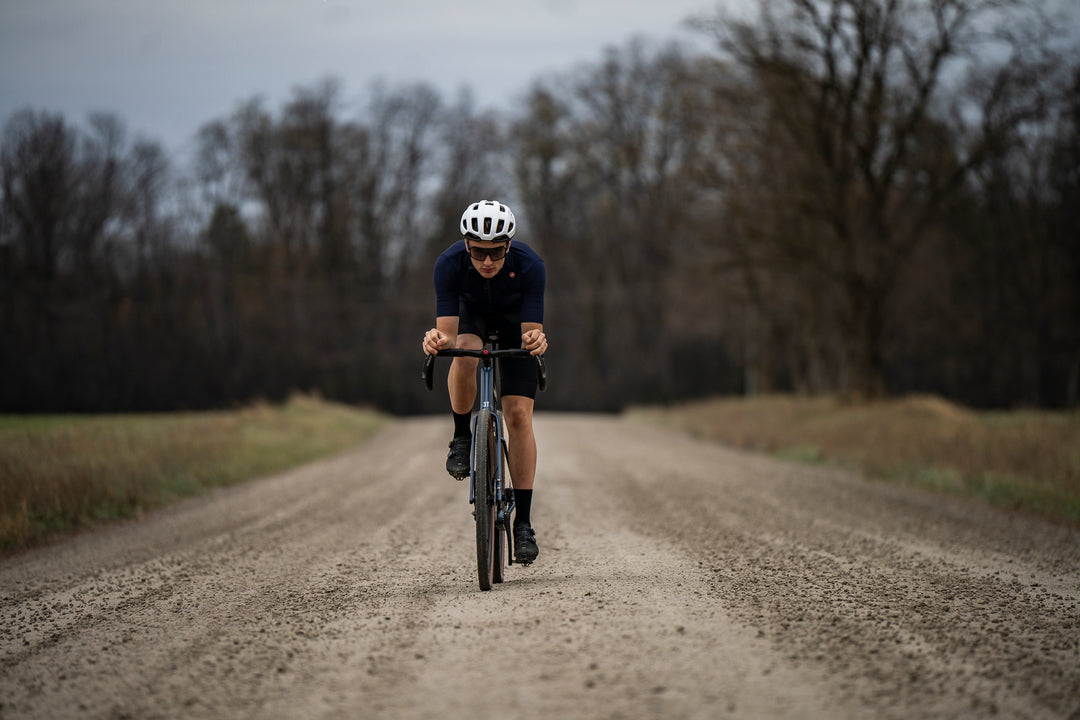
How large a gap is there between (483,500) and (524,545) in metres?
0.64

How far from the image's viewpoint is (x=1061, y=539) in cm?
783

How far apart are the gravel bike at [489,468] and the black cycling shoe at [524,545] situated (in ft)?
0.18

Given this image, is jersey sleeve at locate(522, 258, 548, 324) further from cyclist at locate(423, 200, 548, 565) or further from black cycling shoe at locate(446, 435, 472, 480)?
black cycling shoe at locate(446, 435, 472, 480)

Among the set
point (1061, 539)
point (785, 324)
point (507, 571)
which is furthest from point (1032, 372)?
point (507, 571)

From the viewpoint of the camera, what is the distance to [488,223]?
512 cm

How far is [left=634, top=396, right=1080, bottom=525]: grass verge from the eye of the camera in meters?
10.9

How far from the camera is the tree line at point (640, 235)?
20953 mm

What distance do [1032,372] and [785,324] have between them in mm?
13136

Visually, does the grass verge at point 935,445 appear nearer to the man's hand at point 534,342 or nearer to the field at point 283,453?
the field at point 283,453

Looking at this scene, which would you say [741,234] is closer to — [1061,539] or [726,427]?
[726,427]

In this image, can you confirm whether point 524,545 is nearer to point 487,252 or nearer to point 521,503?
point 521,503

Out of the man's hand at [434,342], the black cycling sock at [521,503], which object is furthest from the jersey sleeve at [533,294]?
the black cycling sock at [521,503]

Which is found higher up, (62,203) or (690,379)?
(62,203)

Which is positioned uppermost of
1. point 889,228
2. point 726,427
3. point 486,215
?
point 889,228
